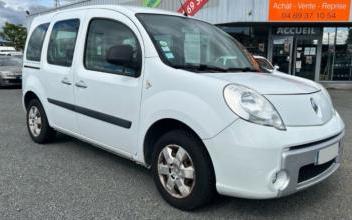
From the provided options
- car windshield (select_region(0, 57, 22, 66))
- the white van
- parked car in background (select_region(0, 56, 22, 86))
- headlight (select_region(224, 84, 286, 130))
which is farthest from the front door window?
headlight (select_region(224, 84, 286, 130))

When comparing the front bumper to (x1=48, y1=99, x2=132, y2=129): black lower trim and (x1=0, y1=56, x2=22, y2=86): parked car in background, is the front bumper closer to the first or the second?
(x1=48, y1=99, x2=132, y2=129): black lower trim

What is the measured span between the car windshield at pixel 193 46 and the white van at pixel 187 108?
0.02 m

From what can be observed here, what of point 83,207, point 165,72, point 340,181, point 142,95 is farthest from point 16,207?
point 340,181

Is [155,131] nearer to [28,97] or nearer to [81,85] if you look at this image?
[81,85]

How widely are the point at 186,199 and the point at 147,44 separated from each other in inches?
57.8

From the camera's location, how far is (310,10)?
1486 cm

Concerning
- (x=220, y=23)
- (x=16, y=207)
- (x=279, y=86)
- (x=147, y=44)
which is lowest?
(x=16, y=207)

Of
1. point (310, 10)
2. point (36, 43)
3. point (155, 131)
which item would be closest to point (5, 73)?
point (36, 43)

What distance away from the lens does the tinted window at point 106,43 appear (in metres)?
3.81

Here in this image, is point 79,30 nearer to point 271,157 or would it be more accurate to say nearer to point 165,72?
point 165,72

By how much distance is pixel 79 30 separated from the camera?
4570 mm

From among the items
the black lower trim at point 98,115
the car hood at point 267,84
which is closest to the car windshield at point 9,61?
the black lower trim at point 98,115

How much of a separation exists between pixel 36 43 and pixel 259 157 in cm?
398

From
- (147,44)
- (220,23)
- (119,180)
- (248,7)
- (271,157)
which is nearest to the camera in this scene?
(271,157)
